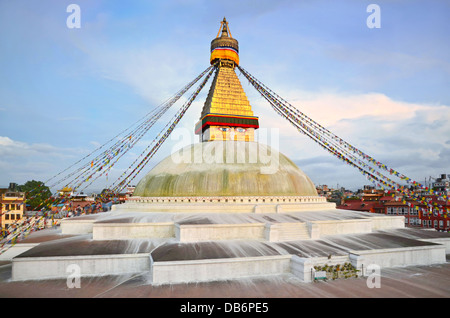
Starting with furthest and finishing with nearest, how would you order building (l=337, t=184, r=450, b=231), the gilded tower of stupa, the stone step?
building (l=337, t=184, r=450, b=231), the gilded tower of stupa, the stone step

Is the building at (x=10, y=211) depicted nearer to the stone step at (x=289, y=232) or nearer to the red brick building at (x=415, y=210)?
the stone step at (x=289, y=232)

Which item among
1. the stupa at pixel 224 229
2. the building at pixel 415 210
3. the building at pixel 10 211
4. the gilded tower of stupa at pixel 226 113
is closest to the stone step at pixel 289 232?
the stupa at pixel 224 229

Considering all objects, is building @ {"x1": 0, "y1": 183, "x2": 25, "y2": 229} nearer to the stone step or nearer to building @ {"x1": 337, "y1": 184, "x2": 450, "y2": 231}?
the stone step

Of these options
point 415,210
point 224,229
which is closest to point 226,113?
point 224,229

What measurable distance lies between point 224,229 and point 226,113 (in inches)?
345

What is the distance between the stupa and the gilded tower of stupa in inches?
2.5

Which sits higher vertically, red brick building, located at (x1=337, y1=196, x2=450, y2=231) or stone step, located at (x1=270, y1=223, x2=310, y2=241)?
stone step, located at (x1=270, y1=223, x2=310, y2=241)

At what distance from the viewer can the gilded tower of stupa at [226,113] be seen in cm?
1712

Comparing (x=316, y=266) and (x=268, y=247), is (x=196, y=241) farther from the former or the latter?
(x=316, y=266)

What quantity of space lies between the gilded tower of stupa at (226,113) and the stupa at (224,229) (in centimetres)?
6

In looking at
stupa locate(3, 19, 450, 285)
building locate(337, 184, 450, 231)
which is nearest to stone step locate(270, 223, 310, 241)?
stupa locate(3, 19, 450, 285)

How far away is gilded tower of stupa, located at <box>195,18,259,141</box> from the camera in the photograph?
17.1 meters

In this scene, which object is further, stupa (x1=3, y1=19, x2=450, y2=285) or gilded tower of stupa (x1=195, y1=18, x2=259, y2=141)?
gilded tower of stupa (x1=195, y1=18, x2=259, y2=141)
